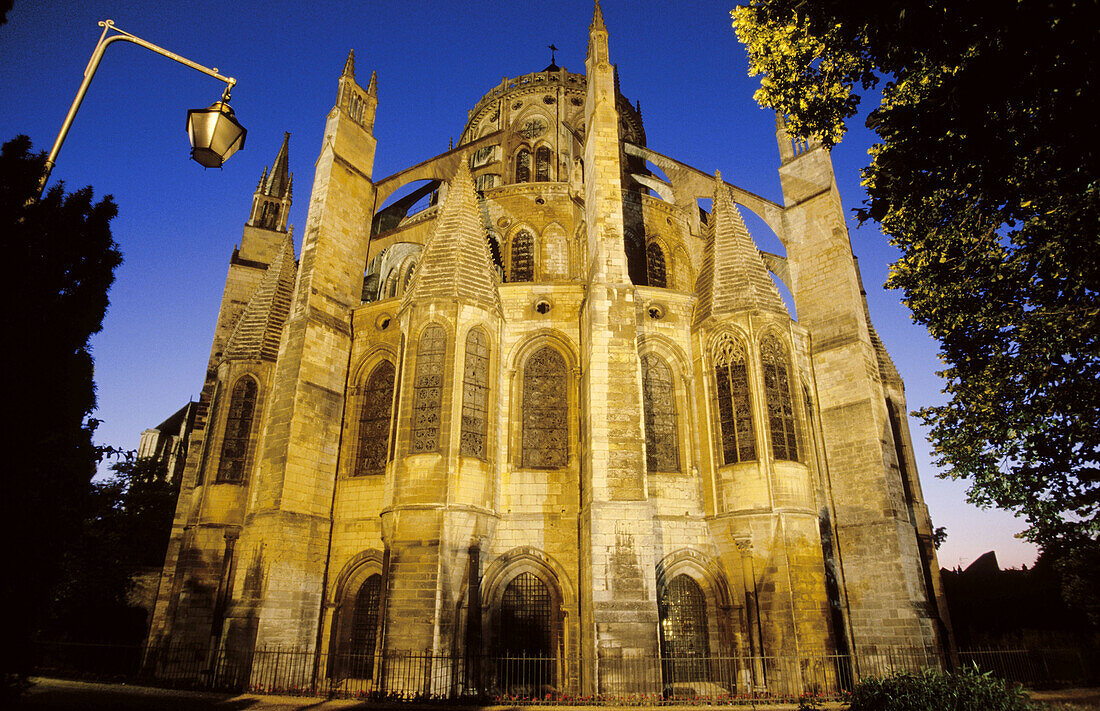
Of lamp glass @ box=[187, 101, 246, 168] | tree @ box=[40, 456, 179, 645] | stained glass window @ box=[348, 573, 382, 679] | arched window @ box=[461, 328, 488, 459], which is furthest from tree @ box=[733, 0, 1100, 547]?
tree @ box=[40, 456, 179, 645]

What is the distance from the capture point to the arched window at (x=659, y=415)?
14859mm

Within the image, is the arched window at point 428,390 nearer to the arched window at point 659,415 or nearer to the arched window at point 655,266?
the arched window at point 659,415

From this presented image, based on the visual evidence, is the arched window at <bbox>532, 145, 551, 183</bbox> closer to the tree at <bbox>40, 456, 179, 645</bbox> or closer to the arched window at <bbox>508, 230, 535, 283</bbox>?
the arched window at <bbox>508, 230, 535, 283</bbox>

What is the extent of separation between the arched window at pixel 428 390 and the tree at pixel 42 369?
23.2 feet

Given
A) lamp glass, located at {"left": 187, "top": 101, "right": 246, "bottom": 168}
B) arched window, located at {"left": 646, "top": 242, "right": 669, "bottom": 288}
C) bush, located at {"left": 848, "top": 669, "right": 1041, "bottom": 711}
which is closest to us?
lamp glass, located at {"left": 187, "top": 101, "right": 246, "bottom": 168}

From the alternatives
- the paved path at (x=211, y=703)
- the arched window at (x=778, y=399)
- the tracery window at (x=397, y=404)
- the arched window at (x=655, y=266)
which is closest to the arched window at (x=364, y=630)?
the paved path at (x=211, y=703)

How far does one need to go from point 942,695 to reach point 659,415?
8689mm

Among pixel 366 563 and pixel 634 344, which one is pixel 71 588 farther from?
pixel 634 344

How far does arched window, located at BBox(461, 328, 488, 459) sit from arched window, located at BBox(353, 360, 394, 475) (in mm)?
2693

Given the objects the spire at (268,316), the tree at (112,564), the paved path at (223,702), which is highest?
the spire at (268,316)

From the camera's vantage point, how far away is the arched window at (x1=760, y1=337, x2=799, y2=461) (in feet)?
46.5

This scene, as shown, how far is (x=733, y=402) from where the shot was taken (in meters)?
14.7

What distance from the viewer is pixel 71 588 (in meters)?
19.8

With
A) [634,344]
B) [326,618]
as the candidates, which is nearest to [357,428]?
[326,618]
